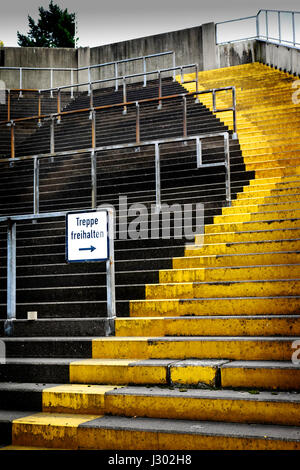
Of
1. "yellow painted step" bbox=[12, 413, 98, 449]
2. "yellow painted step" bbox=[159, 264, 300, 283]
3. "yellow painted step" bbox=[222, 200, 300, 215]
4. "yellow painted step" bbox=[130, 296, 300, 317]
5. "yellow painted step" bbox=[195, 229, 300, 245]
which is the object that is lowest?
"yellow painted step" bbox=[12, 413, 98, 449]

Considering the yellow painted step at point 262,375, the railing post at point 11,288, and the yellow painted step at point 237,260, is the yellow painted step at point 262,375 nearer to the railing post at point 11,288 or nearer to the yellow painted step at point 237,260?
the yellow painted step at point 237,260

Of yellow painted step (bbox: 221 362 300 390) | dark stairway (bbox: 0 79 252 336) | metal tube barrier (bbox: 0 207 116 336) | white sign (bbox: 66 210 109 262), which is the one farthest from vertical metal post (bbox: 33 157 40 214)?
yellow painted step (bbox: 221 362 300 390)

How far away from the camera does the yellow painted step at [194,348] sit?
308cm

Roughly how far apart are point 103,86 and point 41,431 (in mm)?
14822

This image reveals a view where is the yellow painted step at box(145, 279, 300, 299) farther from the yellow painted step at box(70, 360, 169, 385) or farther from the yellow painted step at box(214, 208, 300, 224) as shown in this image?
the yellow painted step at box(214, 208, 300, 224)

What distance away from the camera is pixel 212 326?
3535 millimetres

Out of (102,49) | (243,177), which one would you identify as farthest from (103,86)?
(243,177)

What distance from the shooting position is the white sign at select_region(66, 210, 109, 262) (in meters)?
3.80

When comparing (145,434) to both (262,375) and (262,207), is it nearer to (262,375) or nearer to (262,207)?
(262,375)

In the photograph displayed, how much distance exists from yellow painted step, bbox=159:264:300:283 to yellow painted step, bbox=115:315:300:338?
0.60 m

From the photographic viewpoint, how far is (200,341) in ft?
10.8

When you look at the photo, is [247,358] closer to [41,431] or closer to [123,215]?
[41,431]

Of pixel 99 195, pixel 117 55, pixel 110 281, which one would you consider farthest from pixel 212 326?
pixel 117 55

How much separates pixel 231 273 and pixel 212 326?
714 mm
